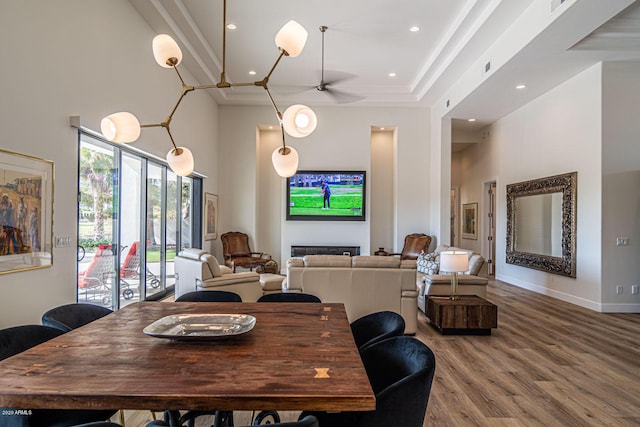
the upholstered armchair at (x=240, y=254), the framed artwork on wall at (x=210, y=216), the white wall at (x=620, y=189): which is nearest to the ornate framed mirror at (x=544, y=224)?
the white wall at (x=620, y=189)

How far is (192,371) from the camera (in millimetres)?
1293

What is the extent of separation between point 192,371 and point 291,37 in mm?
1681

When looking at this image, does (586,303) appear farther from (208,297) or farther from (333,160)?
(208,297)

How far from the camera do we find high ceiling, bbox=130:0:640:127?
427cm

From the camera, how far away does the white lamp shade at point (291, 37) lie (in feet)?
6.09

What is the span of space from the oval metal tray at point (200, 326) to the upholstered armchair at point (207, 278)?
2223 mm

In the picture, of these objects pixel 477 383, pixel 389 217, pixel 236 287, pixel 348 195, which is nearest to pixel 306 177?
pixel 348 195

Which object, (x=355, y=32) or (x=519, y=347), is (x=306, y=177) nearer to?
(x=355, y=32)

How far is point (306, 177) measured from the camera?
25.7 ft

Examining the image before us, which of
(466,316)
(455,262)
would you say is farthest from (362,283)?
(466,316)

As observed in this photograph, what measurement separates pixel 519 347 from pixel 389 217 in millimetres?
4840

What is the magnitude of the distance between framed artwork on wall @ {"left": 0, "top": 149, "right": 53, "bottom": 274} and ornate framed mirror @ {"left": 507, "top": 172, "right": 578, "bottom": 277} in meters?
6.93

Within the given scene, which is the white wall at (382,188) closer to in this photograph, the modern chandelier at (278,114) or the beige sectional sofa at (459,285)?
the beige sectional sofa at (459,285)

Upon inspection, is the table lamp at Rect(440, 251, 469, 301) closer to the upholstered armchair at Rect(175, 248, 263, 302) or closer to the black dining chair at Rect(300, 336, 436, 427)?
the upholstered armchair at Rect(175, 248, 263, 302)
